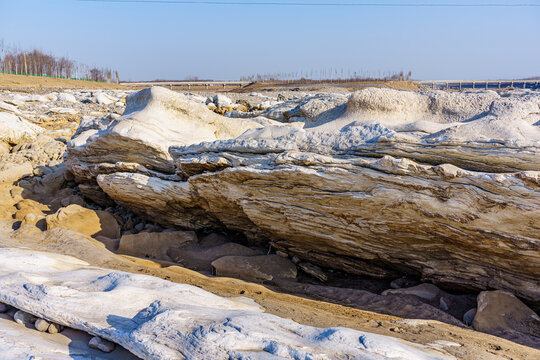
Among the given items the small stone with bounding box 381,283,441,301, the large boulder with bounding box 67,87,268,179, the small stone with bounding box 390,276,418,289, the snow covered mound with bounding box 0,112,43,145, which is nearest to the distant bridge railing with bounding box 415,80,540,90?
the large boulder with bounding box 67,87,268,179

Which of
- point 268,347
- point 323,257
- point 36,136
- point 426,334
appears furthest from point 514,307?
point 36,136

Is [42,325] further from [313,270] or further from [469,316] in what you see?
[469,316]

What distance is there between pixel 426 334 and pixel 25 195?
8549mm

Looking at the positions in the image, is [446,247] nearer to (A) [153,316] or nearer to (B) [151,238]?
(A) [153,316]

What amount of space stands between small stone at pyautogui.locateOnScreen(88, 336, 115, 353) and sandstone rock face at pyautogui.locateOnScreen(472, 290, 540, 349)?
3.51 m

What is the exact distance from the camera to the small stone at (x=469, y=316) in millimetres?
4359

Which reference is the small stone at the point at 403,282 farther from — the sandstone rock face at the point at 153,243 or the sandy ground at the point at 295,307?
the sandstone rock face at the point at 153,243

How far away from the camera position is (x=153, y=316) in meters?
3.05

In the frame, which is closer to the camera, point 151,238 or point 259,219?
point 259,219

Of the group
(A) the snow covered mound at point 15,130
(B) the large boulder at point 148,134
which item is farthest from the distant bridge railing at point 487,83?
(A) the snow covered mound at point 15,130

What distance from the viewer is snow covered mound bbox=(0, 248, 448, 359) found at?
2.65 metres

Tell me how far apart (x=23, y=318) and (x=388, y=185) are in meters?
3.77

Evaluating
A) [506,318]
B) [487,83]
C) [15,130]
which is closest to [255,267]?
[506,318]

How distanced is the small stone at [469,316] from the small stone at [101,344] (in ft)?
11.8
